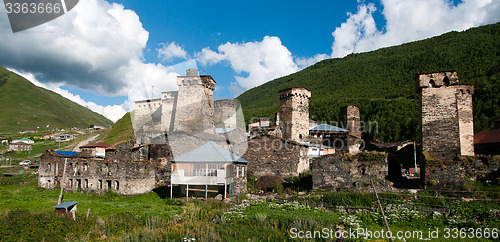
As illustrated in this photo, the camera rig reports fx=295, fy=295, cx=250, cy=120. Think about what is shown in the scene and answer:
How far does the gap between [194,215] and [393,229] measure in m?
9.08

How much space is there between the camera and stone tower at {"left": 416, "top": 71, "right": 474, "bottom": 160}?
1681 cm

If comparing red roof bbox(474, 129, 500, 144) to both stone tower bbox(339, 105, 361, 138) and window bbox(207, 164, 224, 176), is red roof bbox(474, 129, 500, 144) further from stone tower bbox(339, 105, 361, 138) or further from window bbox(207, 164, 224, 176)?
window bbox(207, 164, 224, 176)

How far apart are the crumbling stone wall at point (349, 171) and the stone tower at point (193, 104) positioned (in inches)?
715

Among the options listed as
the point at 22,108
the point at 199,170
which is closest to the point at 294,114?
the point at 199,170

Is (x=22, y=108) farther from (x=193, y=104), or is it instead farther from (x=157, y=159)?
(x=157, y=159)

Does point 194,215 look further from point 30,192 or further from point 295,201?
point 30,192

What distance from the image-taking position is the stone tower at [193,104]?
34.7 m

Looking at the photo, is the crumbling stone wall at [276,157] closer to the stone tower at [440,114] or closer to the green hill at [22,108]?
the stone tower at [440,114]

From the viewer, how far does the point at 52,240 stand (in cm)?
1145

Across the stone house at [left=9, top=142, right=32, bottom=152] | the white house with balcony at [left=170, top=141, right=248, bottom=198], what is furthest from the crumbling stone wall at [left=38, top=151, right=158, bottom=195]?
the stone house at [left=9, top=142, right=32, bottom=152]

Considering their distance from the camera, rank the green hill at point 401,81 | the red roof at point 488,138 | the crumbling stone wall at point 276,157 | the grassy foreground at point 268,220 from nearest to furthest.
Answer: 1. the grassy foreground at point 268,220
2. the red roof at point 488,138
3. the crumbling stone wall at point 276,157
4. the green hill at point 401,81

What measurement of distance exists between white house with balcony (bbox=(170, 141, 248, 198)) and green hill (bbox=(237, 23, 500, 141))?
108ft

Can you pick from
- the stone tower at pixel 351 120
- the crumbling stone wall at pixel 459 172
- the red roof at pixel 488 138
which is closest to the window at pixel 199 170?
the crumbling stone wall at pixel 459 172

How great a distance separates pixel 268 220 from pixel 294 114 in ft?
67.3
